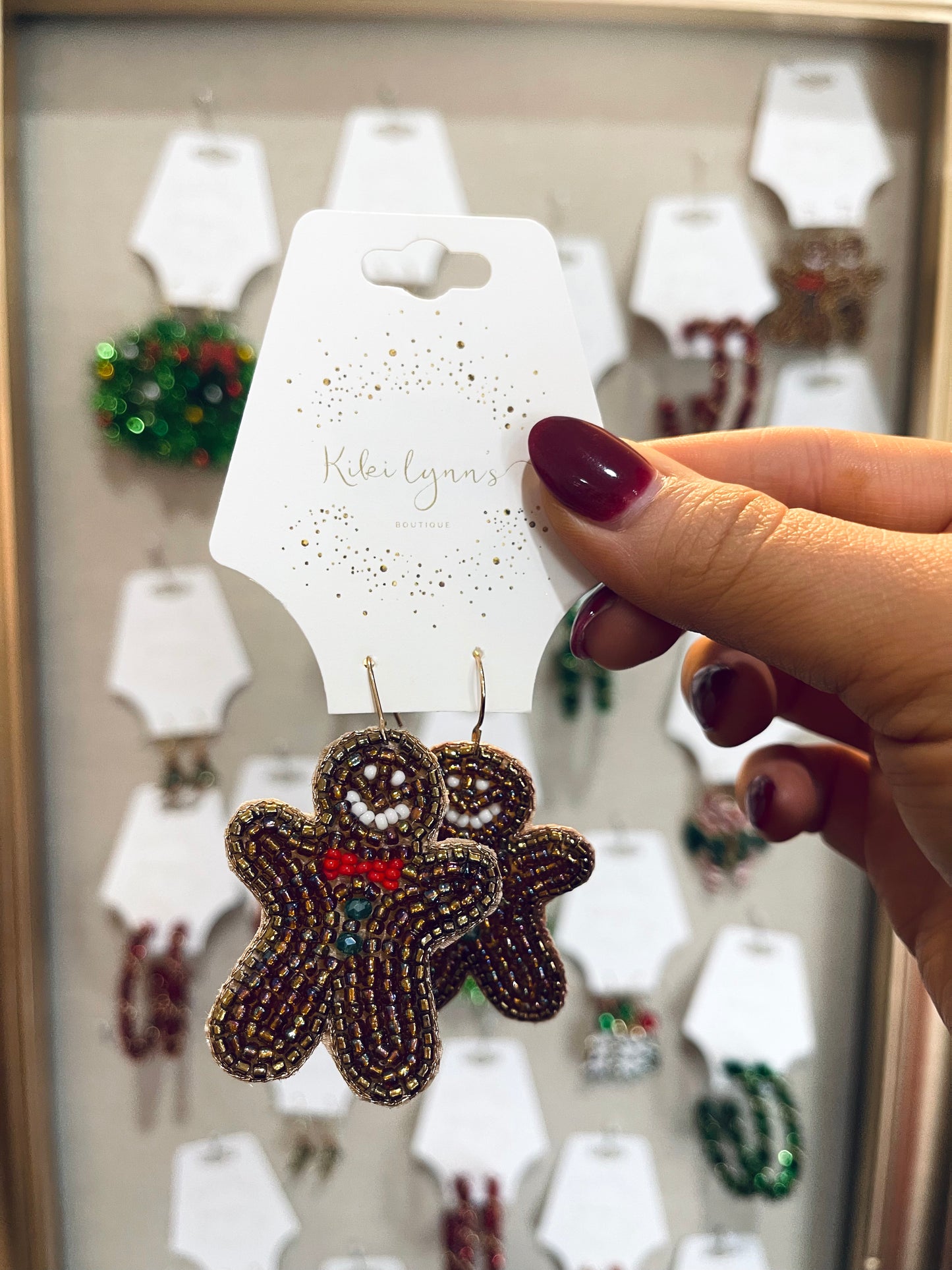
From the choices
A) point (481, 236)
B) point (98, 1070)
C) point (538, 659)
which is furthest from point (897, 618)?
point (98, 1070)

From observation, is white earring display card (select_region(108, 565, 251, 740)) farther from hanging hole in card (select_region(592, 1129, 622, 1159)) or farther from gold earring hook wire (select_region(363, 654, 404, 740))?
hanging hole in card (select_region(592, 1129, 622, 1159))

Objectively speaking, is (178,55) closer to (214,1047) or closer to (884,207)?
(884,207)

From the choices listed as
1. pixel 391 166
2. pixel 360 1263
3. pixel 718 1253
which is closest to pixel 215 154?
pixel 391 166

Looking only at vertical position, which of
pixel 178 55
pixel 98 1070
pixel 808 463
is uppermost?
pixel 178 55

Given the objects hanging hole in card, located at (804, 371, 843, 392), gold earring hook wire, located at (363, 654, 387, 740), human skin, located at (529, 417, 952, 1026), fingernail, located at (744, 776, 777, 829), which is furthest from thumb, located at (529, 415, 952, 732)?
hanging hole in card, located at (804, 371, 843, 392)

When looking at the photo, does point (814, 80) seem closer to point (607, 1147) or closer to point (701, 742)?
point (701, 742)

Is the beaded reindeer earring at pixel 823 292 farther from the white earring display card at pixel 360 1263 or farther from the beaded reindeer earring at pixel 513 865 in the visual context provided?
the white earring display card at pixel 360 1263

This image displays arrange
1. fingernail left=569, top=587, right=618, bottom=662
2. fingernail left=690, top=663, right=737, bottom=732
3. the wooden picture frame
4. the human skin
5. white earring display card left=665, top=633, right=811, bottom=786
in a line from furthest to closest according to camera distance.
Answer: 1. white earring display card left=665, top=633, right=811, bottom=786
2. the wooden picture frame
3. fingernail left=690, top=663, right=737, bottom=732
4. fingernail left=569, top=587, right=618, bottom=662
5. the human skin

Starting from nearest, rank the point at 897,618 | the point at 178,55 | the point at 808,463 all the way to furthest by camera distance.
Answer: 1. the point at 897,618
2. the point at 808,463
3. the point at 178,55
